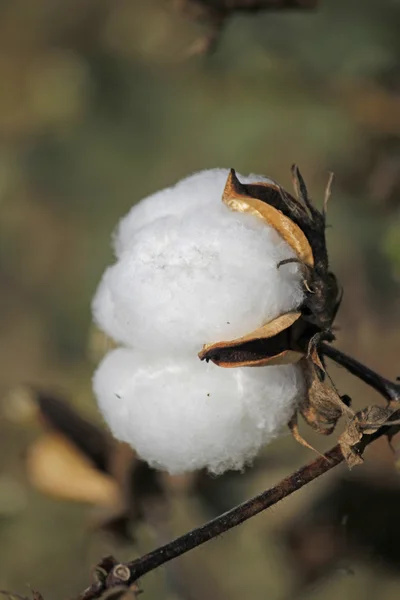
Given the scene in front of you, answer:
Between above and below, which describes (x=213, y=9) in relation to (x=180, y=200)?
above

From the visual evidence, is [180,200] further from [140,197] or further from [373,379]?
[140,197]

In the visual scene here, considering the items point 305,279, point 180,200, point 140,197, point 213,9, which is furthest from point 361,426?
point 140,197

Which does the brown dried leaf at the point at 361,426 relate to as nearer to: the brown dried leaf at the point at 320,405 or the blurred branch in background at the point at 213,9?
the brown dried leaf at the point at 320,405

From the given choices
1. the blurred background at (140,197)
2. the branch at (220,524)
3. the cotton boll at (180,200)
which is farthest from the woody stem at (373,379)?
the blurred background at (140,197)

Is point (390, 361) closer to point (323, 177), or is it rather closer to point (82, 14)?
point (323, 177)

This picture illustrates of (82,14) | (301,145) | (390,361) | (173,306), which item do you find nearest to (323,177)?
(301,145)

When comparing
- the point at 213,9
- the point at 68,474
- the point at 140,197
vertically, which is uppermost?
the point at 213,9
